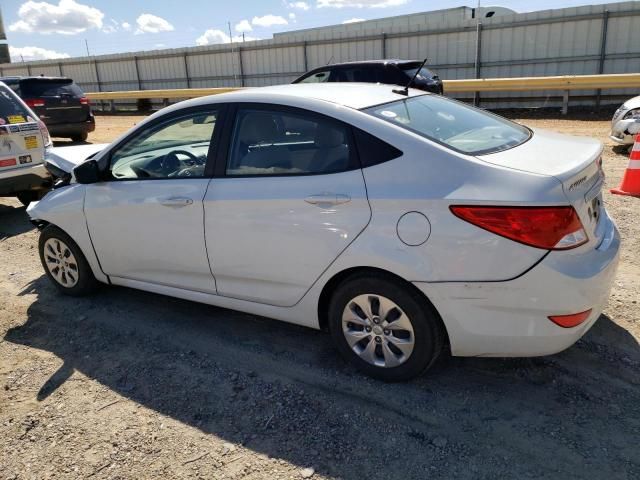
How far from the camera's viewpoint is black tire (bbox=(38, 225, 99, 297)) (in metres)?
4.41

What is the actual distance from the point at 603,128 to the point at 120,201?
11710 millimetres

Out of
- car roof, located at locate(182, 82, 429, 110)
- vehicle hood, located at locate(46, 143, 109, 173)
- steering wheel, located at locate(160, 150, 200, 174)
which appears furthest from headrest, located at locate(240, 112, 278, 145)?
vehicle hood, located at locate(46, 143, 109, 173)

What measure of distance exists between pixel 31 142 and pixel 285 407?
5.85m

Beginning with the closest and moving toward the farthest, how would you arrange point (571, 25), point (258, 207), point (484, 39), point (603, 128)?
point (258, 207), point (603, 128), point (571, 25), point (484, 39)

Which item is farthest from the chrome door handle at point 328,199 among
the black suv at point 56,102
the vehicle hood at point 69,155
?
the black suv at point 56,102

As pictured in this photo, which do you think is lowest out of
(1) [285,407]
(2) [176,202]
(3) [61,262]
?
(1) [285,407]

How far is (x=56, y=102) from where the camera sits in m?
13.3

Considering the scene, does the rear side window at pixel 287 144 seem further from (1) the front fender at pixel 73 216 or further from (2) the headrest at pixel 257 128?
(1) the front fender at pixel 73 216

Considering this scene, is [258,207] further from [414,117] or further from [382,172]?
[414,117]

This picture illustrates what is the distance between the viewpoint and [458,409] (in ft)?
9.59

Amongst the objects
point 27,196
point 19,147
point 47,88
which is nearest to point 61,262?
point 19,147

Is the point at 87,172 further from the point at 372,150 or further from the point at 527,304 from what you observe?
the point at 527,304

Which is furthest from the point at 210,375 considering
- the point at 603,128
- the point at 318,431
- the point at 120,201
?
the point at 603,128

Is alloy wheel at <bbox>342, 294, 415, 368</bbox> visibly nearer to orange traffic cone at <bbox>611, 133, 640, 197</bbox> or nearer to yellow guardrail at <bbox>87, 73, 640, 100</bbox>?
orange traffic cone at <bbox>611, 133, 640, 197</bbox>
